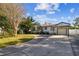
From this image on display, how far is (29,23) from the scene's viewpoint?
23.3ft

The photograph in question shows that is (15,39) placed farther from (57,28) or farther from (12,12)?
(57,28)

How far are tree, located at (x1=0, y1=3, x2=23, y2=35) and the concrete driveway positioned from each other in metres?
0.42

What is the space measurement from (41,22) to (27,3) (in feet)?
1.35

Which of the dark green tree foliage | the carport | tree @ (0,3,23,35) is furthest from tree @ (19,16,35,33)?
the carport

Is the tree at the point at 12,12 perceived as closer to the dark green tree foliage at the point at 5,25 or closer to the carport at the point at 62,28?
the dark green tree foliage at the point at 5,25

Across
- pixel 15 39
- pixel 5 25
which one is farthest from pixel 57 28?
pixel 5 25

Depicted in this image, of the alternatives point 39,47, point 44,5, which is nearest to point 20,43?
point 39,47

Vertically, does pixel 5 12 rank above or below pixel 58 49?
above

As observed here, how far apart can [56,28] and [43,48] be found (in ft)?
1.38

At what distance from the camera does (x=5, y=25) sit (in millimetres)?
7066

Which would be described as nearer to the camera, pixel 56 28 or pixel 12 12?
pixel 12 12

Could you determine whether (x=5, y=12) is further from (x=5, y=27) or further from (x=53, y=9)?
(x=53, y=9)

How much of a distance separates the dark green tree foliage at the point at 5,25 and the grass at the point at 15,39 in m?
0.14

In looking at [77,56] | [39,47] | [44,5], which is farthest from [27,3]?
[77,56]
